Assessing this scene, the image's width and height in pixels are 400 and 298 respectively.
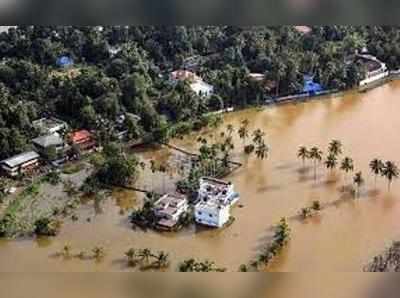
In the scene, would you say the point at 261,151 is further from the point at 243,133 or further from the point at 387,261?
the point at 387,261

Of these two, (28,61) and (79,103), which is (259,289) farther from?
(28,61)

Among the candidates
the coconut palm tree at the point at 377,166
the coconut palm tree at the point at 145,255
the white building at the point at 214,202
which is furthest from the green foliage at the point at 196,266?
the coconut palm tree at the point at 377,166

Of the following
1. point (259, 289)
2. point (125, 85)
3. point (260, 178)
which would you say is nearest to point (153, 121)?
point (125, 85)

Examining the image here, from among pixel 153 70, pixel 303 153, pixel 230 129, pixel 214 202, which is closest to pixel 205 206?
pixel 214 202

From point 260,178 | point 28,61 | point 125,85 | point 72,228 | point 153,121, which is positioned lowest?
point 72,228

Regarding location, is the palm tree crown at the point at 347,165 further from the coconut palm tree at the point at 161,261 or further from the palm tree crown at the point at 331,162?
the coconut palm tree at the point at 161,261
